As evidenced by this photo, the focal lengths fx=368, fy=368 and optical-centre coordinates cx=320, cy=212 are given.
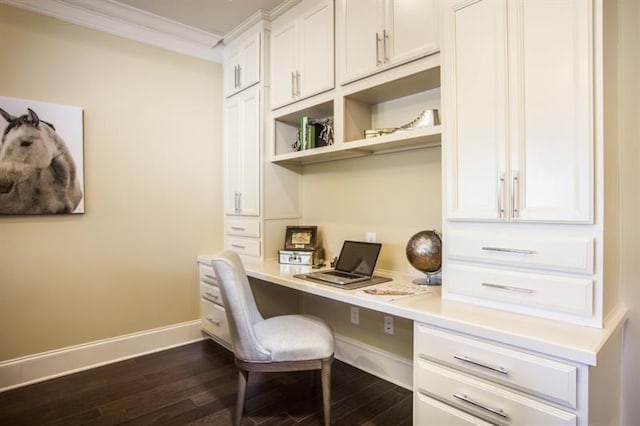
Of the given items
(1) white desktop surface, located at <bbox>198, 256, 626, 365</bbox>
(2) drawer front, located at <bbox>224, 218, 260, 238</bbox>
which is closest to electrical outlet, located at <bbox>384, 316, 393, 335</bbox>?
(1) white desktop surface, located at <bbox>198, 256, 626, 365</bbox>

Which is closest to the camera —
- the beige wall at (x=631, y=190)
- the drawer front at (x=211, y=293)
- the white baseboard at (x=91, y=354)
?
the beige wall at (x=631, y=190)

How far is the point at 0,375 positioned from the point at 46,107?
184 cm

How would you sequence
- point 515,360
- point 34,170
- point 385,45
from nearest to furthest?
→ point 515,360
point 385,45
point 34,170

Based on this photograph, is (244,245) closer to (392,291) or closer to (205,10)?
(392,291)

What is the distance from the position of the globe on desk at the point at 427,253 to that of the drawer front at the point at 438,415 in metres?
0.69

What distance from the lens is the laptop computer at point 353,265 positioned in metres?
2.25

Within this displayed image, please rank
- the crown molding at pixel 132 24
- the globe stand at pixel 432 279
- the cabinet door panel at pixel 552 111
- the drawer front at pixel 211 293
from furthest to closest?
the drawer front at pixel 211 293 → the crown molding at pixel 132 24 → the globe stand at pixel 432 279 → the cabinet door panel at pixel 552 111

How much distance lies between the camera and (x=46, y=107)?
2586 mm

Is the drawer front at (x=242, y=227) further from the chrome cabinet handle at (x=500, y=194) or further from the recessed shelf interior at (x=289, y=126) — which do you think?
the chrome cabinet handle at (x=500, y=194)

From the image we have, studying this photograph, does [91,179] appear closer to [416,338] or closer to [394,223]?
[394,223]

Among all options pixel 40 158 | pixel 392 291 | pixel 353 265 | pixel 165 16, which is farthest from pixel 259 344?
pixel 165 16

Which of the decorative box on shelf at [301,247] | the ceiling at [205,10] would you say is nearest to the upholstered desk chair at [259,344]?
the decorative box on shelf at [301,247]

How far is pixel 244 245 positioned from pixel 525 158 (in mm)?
2281

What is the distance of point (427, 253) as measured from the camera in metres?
2.03
